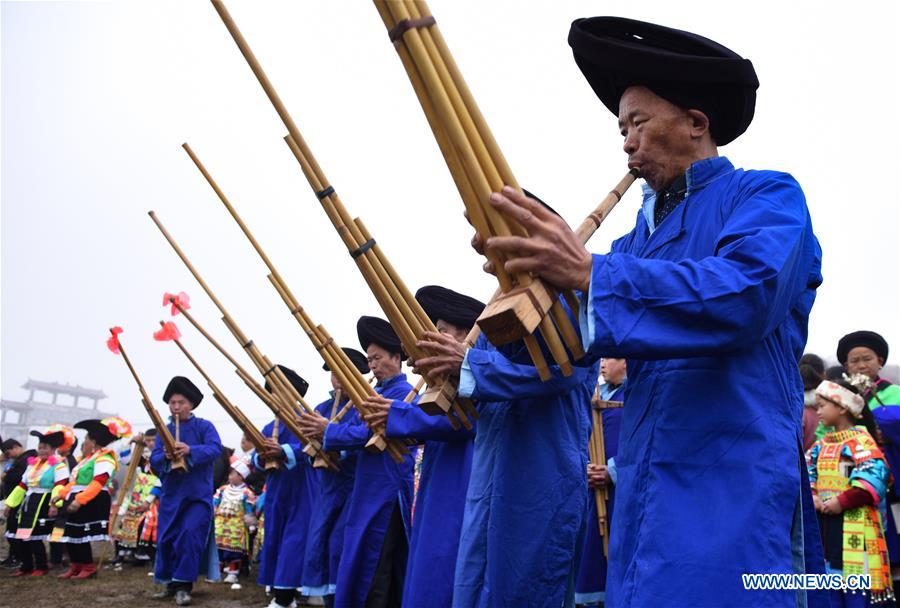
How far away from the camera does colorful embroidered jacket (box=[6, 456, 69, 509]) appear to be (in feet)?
37.0

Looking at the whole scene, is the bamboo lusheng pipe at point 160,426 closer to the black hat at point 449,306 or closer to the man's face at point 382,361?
the man's face at point 382,361

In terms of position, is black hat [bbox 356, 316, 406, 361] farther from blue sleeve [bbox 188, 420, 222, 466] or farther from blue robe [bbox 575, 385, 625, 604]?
blue sleeve [bbox 188, 420, 222, 466]

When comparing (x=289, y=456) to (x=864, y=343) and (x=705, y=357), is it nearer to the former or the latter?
(x=864, y=343)

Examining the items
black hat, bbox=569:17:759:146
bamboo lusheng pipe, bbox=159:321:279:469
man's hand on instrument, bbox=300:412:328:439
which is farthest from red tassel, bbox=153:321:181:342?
black hat, bbox=569:17:759:146

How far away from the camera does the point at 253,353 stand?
23.3 feet

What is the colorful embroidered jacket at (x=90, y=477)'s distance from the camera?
10578 mm

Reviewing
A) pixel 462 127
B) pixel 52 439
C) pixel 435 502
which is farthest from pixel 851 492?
pixel 52 439

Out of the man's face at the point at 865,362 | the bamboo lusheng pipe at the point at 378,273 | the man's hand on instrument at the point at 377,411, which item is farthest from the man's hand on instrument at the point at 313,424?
the man's face at the point at 865,362

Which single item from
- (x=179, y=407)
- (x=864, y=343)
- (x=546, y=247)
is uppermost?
(x=864, y=343)

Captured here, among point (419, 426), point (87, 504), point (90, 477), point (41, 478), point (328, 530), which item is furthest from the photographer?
point (41, 478)

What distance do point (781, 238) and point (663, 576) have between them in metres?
0.77

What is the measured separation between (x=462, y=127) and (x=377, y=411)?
3.14 metres

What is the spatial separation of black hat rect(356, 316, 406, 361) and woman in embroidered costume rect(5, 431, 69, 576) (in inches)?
283

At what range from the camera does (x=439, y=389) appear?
333 centimetres
